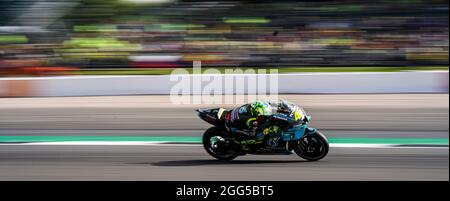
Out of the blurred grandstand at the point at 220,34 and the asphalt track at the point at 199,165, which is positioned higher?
the blurred grandstand at the point at 220,34

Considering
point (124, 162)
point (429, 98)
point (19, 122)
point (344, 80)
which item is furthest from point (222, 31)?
point (124, 162)

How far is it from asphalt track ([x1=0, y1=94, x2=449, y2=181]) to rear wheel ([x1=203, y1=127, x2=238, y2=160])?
147 mm

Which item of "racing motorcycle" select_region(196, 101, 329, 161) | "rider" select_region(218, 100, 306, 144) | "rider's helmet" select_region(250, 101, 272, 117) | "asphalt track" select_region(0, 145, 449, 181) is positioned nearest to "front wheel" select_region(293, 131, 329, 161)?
"racing motorcycle" select_region(196, 101, 329, 161)

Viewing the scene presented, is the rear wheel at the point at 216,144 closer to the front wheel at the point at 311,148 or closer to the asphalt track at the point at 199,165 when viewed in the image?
the asphalt track at the point at 199,165

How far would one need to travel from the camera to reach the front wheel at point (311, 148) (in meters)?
7.58

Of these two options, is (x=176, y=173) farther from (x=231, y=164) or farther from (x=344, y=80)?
(x=344, y=80)

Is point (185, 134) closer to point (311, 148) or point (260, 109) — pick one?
point (311, 148)

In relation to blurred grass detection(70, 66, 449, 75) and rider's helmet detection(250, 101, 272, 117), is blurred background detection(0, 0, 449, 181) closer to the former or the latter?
blurred grass detection(70, 66, 449, 75)

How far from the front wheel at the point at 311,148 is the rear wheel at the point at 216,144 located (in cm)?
80

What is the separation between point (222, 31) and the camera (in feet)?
65.0

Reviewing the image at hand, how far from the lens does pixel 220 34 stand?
1978 centimetres

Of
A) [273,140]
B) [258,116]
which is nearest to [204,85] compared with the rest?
[273,140]

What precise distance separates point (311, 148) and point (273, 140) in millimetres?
537

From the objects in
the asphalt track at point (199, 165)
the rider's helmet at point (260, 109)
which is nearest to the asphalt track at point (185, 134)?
the asphalt track at point (199, 165)
